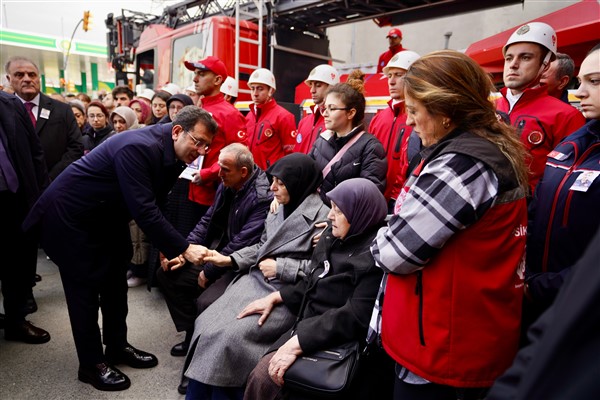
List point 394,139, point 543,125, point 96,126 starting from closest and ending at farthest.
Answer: point 543,125 < point 394,139 < point 96,126

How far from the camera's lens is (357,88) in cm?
328

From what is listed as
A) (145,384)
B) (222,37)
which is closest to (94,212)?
(145,384)

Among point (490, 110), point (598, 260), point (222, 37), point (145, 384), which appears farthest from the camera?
point (222, 37)

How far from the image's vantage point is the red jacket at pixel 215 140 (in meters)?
3.59

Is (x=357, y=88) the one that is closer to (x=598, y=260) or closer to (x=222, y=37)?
(x=598, y=260)

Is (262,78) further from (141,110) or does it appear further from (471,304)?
(471,304)

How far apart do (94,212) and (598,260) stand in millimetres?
2592

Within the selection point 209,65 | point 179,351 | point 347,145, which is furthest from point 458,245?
point 209,65

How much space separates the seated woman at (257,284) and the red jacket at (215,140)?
985 millimetres

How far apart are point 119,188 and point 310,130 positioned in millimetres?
2179

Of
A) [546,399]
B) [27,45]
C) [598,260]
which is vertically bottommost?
[546,399]

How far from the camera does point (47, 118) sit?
3.84 metres

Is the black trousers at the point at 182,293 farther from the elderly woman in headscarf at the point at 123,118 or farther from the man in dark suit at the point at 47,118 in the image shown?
the elderly woman in headscarf at the point at 123,118

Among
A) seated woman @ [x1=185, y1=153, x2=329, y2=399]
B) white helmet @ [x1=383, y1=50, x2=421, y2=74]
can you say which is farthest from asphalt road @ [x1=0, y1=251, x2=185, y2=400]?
white helmet @ [x1=383, y1=50, x2=421, y2=74]
